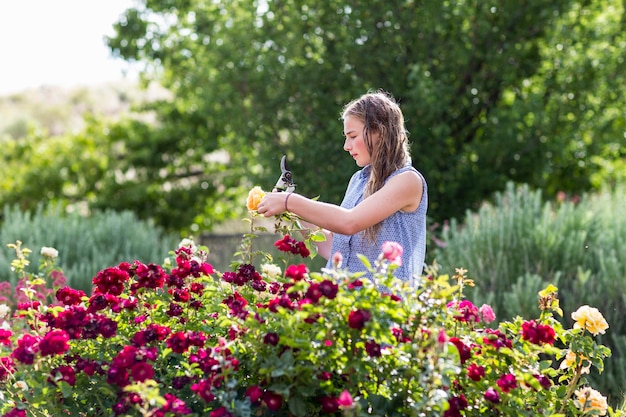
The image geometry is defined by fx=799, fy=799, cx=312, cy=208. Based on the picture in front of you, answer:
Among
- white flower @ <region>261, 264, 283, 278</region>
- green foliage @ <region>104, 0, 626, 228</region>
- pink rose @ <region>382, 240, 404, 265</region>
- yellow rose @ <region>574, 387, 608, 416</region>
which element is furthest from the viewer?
green foliage @ <region>104, 0, 626, 228</region>

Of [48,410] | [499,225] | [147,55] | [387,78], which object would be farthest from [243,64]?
[48,410]

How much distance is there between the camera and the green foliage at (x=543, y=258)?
15.7 feet

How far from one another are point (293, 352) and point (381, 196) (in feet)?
2.52

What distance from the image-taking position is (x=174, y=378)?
95.8 inches

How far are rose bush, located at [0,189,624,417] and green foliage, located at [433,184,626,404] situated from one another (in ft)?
6.75

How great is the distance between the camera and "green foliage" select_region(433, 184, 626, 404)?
189 inches

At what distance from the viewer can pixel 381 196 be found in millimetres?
2867

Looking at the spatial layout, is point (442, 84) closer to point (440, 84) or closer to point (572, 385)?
point (440, 84)

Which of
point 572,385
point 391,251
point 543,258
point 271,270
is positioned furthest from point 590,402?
point 543,258

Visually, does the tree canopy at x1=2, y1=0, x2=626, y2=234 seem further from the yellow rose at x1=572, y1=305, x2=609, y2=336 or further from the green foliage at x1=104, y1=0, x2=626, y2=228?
the yellow rose at x1=572, y1=305, x2=609, y2=336

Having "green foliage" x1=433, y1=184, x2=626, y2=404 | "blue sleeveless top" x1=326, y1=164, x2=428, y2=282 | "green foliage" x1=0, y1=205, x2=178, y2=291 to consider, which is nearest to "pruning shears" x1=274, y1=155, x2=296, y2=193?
"blue sleeveless top" x1=326, y1=164, x2=428, y2=282

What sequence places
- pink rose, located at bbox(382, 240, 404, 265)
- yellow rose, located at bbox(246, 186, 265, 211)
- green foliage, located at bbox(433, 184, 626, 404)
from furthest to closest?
green foliage, located at bbox(433, 184, 626, 404) < yellow rose, located at bbox(246, 186, 265, 211) < pink rose, located at bbox(382, 240, 404, 265)

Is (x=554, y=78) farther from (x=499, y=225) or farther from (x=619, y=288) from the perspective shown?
(x=619, y=288)

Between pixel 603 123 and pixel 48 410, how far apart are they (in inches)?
277
